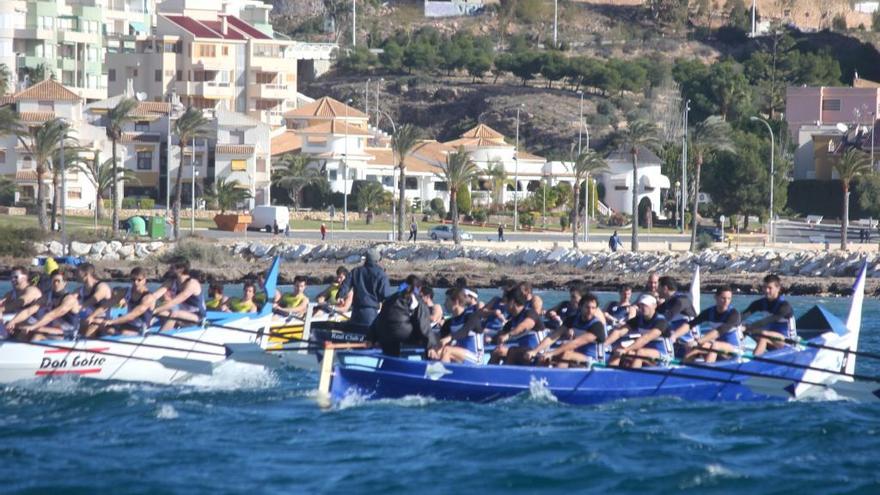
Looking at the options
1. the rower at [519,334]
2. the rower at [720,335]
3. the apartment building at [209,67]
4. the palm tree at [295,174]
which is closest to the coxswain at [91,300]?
the rower at [519,334]

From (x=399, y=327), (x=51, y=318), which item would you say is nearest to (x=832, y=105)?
(x=51, y=318)

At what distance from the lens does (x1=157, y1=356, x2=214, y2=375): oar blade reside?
79.1 feet

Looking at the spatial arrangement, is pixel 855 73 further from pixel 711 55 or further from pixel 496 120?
pixel 496 120

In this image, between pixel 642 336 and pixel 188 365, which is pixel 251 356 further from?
pixel 642 336

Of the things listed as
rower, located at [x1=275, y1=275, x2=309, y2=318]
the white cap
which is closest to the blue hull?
the white cap

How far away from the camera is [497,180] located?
95625mm

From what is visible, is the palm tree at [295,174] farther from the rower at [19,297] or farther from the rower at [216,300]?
the rower at [19,297]

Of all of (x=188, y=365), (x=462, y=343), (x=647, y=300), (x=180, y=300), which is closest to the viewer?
(x=462, y=343)

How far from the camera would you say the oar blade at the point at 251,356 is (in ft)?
77.7

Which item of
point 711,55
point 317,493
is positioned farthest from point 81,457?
point 711,55

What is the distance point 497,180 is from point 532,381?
7331 cm

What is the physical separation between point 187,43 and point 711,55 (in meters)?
58.9

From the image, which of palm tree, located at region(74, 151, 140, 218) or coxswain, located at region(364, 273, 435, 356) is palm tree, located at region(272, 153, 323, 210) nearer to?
palm tree, located at region(74, 151, 140, 218)

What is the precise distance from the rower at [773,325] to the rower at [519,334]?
3320 mm
